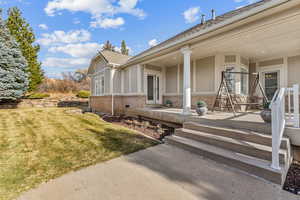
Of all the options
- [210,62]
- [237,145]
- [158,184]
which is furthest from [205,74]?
[158,184]

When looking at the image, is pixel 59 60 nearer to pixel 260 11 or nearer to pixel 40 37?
pixel 40 37

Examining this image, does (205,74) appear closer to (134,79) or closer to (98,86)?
(134,79)

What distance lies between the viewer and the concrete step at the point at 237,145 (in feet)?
8.09

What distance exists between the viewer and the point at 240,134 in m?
3.14

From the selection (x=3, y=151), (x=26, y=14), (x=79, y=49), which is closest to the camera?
(x=3, y=151)

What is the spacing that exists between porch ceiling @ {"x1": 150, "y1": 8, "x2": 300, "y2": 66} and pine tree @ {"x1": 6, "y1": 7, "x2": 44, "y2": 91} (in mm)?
13673

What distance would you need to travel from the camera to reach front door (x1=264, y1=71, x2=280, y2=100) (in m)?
6.93

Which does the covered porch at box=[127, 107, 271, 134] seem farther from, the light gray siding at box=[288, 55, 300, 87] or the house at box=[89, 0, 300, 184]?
the light gray siding at box=[288, 55, 300, 87]

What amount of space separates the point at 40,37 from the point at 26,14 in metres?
1.95

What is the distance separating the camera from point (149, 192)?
6.48ft

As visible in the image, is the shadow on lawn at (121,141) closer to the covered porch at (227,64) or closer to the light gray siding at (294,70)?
the covered porch at (227,64)

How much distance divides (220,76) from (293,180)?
5.23 meters

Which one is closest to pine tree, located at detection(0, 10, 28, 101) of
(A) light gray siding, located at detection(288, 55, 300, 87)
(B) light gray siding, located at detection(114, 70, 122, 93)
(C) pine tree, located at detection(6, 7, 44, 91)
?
(C) pine tree, located at detection(6, 7, 44, 91)

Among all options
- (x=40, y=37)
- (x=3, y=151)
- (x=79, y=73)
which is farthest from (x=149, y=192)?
(x=79, y=73)
